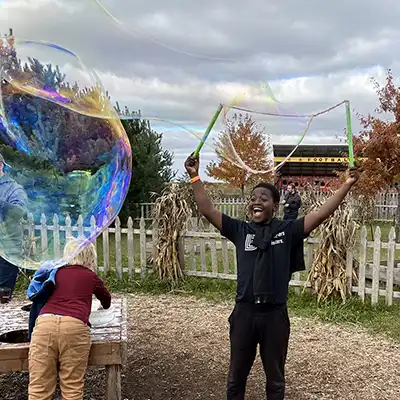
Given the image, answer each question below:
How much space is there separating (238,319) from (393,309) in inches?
170

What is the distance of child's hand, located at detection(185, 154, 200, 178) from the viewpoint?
3.15 meters

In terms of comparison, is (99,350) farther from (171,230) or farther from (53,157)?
(171,230)

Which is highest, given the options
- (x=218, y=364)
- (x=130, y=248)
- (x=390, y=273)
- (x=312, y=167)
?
(x=312, y=167)

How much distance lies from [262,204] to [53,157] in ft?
5.24

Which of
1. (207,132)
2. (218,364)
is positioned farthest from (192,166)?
(218,364)

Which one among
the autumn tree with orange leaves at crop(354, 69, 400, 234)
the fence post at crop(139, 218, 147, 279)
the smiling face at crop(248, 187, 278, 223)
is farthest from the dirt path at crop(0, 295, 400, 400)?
the autumn tree with orange leaves at crop(354, 69, 400, 234)

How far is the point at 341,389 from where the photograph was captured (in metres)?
4.27

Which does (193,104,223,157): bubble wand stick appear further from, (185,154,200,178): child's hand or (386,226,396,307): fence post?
(386,226,396,307): fence post

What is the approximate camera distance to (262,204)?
313 cm

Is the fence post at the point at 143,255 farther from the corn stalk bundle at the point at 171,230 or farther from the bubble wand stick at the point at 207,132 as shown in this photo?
the bubble wand stick at the point at 207,132

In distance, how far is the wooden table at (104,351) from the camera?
333 cm

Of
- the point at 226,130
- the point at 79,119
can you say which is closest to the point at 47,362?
the point at 79,119

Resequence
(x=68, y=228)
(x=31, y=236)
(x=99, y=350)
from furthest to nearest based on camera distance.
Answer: (x=31, y=236) → (x=68, y=228) → (x=99, y=350)

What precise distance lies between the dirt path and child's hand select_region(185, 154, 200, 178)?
2054mm
